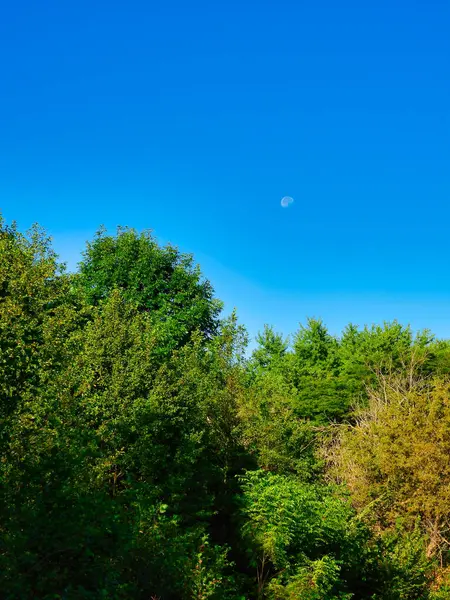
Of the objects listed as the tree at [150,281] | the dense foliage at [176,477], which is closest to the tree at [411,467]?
the dense foliage at [176,477]

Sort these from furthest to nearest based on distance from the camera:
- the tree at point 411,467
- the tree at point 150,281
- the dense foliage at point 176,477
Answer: the tree at point 150,281, the tree at point 411,467, the dense foliage at point 176,477

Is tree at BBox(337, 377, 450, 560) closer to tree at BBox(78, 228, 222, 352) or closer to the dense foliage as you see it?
the dense foliage

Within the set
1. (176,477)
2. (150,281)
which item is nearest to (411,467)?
(176,477)

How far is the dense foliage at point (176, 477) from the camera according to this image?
7.29 metres

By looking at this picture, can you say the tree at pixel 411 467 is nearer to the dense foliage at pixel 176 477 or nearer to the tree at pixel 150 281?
the dense foliage at pixel 176 477

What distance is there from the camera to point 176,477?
17359 millimetres

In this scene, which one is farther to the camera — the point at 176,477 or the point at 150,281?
the point at 150,281

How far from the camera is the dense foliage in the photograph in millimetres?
7285

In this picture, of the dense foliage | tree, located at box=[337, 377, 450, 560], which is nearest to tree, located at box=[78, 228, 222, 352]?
the dense foliage

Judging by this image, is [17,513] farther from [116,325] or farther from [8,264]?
[116,325]

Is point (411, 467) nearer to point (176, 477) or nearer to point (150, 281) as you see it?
point (176, 477)

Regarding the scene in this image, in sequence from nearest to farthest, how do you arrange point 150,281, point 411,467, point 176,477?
point 176,477 → point 411,467 → point 150,281

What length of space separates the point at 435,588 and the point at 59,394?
1699 centimetres

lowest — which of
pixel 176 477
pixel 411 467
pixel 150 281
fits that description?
pixel 176 477
